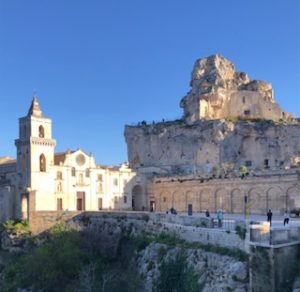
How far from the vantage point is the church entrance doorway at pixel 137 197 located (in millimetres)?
53344

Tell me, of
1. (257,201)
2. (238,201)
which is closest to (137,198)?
(238,201)

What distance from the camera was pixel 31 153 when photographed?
4447 centimetres

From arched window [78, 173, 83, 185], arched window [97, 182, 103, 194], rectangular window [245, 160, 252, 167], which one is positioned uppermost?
rectangular window [245, 160, 252, 167]

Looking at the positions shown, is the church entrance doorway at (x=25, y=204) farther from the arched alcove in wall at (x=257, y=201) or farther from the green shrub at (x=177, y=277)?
the green shrub at (x=177, y=277)

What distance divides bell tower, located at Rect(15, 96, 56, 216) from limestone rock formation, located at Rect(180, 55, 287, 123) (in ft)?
68.4

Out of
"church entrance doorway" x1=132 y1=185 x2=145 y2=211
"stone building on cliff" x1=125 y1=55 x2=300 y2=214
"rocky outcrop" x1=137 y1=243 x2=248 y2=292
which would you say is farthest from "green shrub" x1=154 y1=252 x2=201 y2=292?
"church entrance doorway" x1=132 y1=185 x2=145 y2=211

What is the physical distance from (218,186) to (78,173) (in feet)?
50.6

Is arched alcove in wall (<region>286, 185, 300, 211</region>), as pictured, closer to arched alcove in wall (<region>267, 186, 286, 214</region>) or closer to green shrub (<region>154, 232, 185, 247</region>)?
arched alcove in wall (<region>267, 186, 286, 214</region>)

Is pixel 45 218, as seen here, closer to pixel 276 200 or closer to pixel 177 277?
pixel 276 200

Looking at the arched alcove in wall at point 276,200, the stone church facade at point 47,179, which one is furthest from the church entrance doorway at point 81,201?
the arched alcove in wall at point 276,200

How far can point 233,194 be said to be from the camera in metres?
41.4

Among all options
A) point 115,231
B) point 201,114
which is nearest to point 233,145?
point 201,114

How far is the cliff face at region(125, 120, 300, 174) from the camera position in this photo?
52938 millimetres

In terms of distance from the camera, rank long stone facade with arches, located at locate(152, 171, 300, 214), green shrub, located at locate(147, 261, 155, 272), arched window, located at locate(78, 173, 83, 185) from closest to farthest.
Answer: green shrub, located at locate(147, 261, 155, 272), long stone facade with arches, located at locate(152, 171, 300, 214), arched window, located at locate(78, 173, 83, 185)
